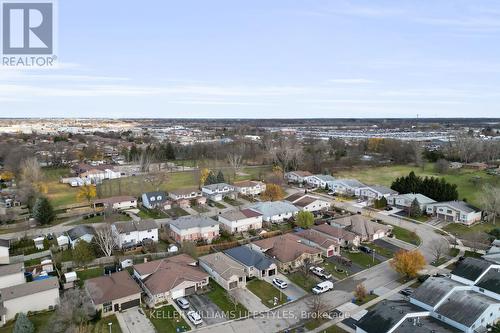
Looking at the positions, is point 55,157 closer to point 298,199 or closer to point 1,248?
point 1,248

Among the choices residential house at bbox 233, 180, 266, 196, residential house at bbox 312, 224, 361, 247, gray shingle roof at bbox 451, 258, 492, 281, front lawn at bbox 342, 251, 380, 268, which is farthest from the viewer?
residential house at bbox 233, 180, 266, 196

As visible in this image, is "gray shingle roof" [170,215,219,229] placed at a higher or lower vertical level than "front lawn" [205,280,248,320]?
higher

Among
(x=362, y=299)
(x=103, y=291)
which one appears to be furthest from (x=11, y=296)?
(x=362, y=299)

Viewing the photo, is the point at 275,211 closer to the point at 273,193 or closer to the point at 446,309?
the point at 273,193

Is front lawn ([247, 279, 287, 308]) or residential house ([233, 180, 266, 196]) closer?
front lawn ([247, 279, 287, 308])

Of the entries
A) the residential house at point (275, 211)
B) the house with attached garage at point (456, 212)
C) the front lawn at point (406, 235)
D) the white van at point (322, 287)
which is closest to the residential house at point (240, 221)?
the residential house at point (275, 211)

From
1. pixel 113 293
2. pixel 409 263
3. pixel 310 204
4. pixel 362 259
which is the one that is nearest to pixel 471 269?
pixel 409 263

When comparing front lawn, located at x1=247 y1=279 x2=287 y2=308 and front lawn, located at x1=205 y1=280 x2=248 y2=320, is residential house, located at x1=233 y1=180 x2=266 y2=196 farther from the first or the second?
front lawn, located at x1=205 y1=280 x2=248 y2=320

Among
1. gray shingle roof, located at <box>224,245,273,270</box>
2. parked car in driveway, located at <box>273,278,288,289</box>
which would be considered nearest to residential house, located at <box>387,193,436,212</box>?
gray shingle roof, located at <box>224,245,273,270</box>
